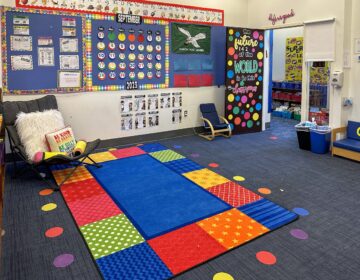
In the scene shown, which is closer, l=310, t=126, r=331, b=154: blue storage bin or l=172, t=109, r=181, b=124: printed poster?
l=310, t=126, r=331, b=154: blue storage bin

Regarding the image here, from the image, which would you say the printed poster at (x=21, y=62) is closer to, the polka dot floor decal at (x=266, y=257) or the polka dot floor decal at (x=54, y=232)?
the polka dot floor decal at (x=54, y=232)

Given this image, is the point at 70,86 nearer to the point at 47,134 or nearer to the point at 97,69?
the point at 97,69

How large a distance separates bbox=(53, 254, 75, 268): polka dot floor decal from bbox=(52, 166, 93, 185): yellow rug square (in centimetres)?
151

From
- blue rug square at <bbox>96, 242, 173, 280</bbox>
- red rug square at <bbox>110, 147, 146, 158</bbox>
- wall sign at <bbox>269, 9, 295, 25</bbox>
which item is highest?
wall sign at <bbox>269, 9, 295, 25</bbox>

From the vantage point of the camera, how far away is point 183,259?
7.54ft

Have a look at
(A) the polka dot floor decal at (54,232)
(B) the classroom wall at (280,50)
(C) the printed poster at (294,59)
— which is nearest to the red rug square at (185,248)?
(A) the polka dot floor decal at (54,232)

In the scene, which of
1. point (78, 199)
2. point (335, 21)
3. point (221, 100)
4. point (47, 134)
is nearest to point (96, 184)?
point (78, 199)

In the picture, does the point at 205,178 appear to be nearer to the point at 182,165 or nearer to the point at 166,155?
the point at 182,165

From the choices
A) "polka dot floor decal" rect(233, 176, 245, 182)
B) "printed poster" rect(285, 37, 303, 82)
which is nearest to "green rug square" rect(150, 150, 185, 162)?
"polka dot floor decal" rect(233, 176, 245, 182)

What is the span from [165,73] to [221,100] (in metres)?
1.41

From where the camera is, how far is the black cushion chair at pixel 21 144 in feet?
12.0

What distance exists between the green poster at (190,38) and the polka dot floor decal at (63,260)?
4180 millimetres

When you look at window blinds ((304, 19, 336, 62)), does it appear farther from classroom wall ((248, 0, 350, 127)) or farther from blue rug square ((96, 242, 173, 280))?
blue rug square ((96, 242, 173, 280))

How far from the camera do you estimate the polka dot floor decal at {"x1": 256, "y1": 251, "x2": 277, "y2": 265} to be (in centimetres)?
227
